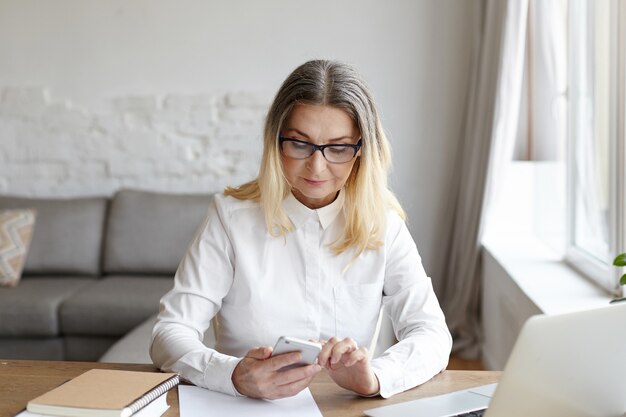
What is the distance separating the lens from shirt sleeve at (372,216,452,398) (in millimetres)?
1647

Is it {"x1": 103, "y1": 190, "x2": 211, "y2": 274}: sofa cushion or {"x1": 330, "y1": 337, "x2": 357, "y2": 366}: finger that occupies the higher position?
{"x1": 330, "y1": 337, "x2": 357, "y2": 366}: finger

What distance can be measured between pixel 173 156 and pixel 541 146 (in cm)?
197

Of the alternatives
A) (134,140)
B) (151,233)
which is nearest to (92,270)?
(151,233)

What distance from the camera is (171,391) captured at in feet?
5.30

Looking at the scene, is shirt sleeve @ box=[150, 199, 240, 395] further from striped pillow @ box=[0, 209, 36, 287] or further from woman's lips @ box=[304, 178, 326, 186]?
striped pillow @ box=[0, 209, 36, 287]

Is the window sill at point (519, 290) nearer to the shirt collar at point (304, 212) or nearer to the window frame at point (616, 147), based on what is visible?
the window frame at point (616, 147)

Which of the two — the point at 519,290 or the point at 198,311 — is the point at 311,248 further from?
the point at 519,290

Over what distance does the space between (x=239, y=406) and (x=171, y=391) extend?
0.16 metres

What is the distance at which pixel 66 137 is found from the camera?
485 centimetres

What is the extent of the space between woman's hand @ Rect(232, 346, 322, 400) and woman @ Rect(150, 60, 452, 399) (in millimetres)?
261

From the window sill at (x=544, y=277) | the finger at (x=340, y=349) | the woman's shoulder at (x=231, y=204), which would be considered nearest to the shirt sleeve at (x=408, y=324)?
the finger at (x=340, y=349)

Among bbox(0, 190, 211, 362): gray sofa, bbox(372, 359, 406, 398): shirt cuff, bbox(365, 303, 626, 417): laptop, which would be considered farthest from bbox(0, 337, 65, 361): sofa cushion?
bbox(365, 303, 626, 417): laptop

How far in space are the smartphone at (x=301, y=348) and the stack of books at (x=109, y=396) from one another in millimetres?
204

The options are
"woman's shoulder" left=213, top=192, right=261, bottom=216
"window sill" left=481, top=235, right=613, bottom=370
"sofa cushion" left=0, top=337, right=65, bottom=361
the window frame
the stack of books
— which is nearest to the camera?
the stack of books
